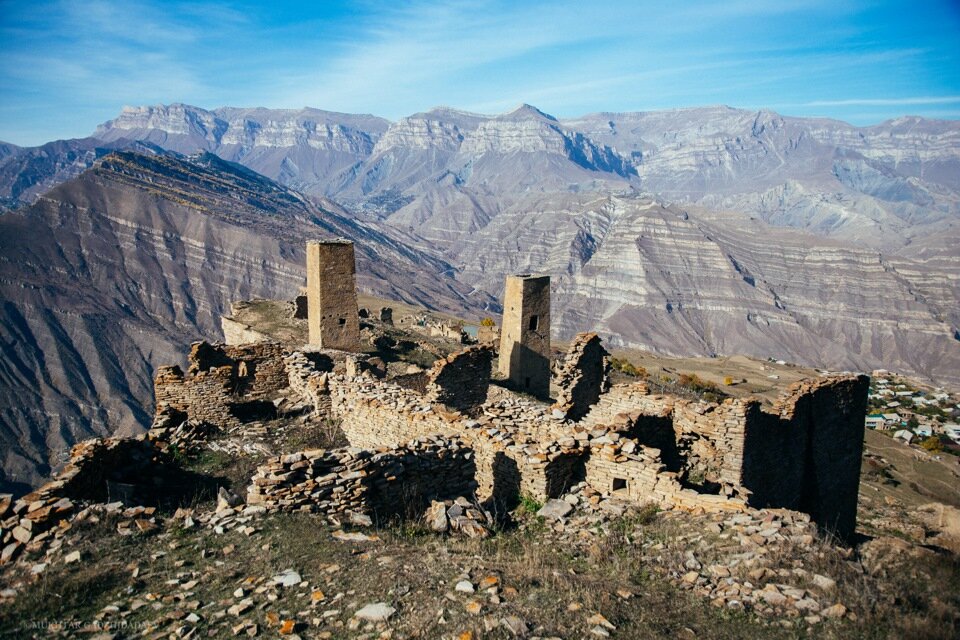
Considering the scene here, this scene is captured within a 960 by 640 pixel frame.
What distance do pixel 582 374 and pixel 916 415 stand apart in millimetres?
58251

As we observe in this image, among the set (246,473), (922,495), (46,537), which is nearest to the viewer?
(46,537)

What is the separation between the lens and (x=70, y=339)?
98562 mm

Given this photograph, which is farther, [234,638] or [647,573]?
[647,573]

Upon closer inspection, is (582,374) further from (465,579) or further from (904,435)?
(904,435)

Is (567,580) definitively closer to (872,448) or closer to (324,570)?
(324,570)

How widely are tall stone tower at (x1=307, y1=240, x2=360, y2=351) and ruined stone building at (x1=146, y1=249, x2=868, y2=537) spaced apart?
8.12m

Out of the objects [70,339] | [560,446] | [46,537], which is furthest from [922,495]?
[70,339]

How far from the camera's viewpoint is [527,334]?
26906 mm

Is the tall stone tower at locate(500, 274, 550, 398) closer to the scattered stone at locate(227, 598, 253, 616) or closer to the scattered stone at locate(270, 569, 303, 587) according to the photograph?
the scattered stone at locate(270, 569, 303, 587)

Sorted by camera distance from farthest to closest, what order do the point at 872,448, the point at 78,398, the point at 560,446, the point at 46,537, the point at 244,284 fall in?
the point at 244,284
the point at 78,398
the point at 872,448
the point at 560,446
the point at 46,537

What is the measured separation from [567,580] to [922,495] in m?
29.8

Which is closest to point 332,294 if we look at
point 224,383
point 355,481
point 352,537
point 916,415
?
point 224,383

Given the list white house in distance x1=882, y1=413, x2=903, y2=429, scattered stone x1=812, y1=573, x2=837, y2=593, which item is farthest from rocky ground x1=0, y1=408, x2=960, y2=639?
white house in distance x1=882, y1=413, x2=903, y2=429

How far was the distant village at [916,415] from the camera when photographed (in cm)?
4766
